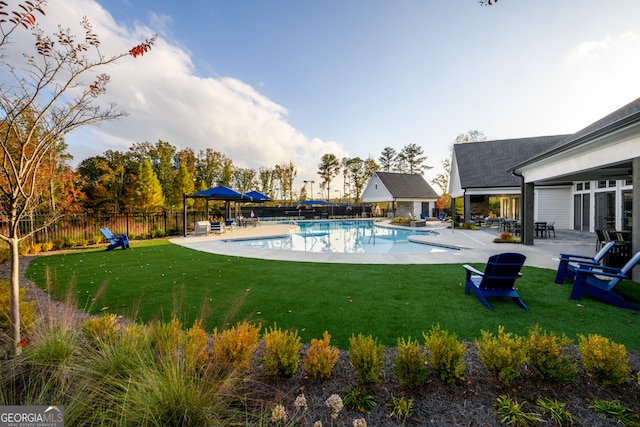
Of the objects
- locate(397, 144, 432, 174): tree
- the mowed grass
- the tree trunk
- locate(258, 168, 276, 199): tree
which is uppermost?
locate(397, 144, 432, 174): tree

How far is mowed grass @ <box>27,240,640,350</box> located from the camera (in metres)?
3.96

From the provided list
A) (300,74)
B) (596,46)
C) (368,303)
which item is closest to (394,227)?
(300,74)

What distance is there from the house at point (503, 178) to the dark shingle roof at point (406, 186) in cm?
630

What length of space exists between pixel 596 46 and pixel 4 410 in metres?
14.0

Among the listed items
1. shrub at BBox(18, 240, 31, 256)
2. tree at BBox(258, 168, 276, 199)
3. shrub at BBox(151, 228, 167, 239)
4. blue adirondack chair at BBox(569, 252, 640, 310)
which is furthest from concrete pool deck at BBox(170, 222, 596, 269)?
tree at BBox(258, 168, 276, 199)

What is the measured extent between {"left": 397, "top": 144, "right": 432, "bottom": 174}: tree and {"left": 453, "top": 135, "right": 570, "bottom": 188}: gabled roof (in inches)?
942

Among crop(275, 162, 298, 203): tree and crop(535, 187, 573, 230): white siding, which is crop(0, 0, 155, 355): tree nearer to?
crop(535, 187, 573, 230): white siding

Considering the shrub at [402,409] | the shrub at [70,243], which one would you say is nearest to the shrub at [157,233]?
the shrub at [70,243]

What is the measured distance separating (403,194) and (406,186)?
2.21 meters

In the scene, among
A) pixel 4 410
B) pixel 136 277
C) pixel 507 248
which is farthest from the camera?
pixel 507 248

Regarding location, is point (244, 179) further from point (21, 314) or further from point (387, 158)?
point (21, 314)

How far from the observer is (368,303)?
491 centimetres

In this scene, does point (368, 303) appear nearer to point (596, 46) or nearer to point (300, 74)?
point (596, 46)

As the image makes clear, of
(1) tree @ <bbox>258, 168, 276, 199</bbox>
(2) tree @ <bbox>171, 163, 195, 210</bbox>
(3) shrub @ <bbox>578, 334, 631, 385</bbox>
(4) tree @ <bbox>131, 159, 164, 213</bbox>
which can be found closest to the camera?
(3) shrub @ <bbox>578, 334, 631, 385</bbox>
